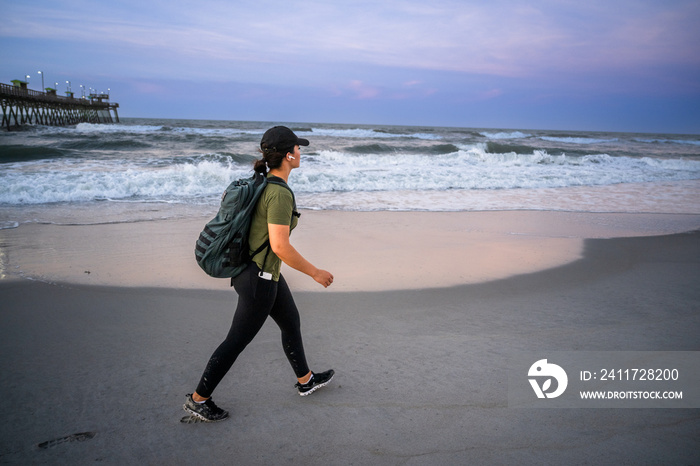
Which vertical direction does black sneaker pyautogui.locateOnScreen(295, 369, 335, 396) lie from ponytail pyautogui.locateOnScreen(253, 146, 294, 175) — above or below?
below

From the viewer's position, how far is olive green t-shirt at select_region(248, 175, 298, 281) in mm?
2127

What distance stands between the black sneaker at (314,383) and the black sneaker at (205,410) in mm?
498

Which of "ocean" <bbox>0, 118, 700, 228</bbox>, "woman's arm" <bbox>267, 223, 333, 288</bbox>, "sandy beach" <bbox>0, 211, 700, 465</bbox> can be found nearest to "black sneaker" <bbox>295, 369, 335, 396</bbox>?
"sandy beach" <bbox>0, 211, 700, 465</bbox>

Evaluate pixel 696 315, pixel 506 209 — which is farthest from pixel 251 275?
pixel 506 209

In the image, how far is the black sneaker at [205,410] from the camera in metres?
2.43

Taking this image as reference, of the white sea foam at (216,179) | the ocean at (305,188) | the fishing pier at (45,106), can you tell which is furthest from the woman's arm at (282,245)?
the fishing pier at (45,106)

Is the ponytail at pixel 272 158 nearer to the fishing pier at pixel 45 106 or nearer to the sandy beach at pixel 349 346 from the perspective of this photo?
the sandy beach at pixel 349 346

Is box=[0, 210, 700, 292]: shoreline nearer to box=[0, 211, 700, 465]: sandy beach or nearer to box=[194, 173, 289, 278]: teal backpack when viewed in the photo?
box=[0, 211, 700, 465]: sandy beach

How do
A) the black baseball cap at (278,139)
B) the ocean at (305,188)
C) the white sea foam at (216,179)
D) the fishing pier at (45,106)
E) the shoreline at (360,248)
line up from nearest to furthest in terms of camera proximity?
the black baseball cap at (278,139), the shoreline at (360,248), the ocean at (305,188), the white sea foam at (216,179), the fishing pier at (45,106)

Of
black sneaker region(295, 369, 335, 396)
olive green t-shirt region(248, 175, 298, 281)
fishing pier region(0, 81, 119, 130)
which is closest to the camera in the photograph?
olive green t-shirt region(248, 175, 298, 281)

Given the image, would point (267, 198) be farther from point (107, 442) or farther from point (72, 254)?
point (72, 254)

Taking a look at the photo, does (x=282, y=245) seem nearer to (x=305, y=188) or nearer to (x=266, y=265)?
(x=266, y=265)

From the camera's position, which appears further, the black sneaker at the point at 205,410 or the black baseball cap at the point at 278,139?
the black sneaker at the point at 205,410

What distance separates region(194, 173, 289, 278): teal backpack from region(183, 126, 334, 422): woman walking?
0.05 meters
